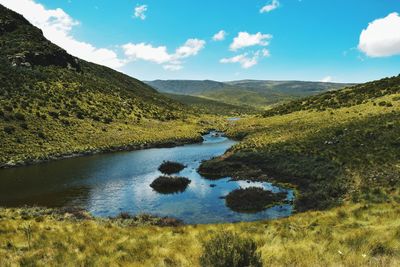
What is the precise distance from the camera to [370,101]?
212 ft

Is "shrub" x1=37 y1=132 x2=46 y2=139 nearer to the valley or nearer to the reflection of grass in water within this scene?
the valley

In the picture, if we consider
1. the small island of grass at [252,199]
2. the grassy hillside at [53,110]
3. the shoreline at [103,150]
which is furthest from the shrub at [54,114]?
the small island of grass at [252,199]

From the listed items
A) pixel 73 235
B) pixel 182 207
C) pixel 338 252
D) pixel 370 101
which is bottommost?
pixel 182 207

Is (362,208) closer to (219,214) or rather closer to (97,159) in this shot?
(219,214)

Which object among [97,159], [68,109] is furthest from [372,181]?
[68,109]

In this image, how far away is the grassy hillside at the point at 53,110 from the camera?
5900 cm

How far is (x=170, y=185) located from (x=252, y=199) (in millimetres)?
10300

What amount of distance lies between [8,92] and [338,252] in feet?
261

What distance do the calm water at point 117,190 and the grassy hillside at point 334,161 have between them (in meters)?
2.52

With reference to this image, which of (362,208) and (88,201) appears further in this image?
(88,201)

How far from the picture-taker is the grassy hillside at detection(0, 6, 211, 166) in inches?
2323

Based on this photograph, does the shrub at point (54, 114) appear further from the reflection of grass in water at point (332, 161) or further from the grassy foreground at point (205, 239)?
the grassy foreground at point (205, 239)

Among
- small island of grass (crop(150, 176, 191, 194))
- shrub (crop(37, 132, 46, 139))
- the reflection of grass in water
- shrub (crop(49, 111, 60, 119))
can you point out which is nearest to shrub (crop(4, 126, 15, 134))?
shrub (crop(37, 132, 46, 139))

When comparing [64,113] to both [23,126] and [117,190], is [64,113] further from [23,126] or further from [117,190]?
[117,190]
